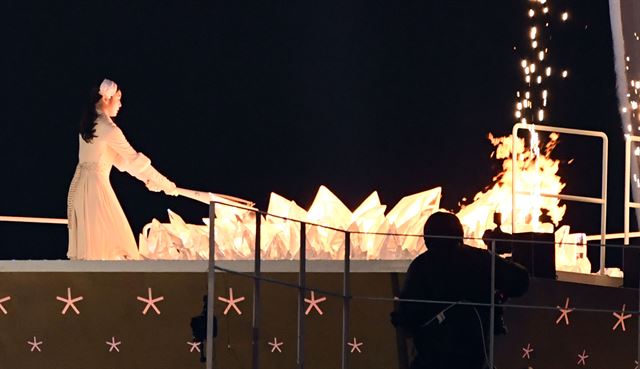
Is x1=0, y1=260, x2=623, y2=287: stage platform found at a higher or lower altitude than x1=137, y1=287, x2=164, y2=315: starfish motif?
higher

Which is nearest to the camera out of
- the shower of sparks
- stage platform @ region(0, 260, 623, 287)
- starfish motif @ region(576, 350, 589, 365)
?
stage platform @ region(0, 260, 623, 287)

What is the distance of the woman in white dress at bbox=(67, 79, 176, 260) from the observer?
788 cm

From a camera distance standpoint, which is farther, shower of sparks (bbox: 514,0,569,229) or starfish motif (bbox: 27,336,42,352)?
shower of sparks (bbox: 514,0,569,229)

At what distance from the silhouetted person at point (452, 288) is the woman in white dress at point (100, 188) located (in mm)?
2367

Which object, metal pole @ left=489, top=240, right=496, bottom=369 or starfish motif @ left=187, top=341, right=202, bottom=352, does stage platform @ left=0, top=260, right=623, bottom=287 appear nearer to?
starfish motif @ left=187, top=341, right=202, bottom=352

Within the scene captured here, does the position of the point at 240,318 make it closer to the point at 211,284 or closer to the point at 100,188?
the point at 211,284

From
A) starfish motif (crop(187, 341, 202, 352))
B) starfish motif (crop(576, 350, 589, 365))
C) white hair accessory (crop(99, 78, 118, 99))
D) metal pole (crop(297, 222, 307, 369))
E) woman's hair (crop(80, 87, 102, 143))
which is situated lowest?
starfish motif (crop(576, 350, 589, 365))

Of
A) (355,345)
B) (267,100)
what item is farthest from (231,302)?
(267,100)

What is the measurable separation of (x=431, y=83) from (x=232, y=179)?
175 centimetres

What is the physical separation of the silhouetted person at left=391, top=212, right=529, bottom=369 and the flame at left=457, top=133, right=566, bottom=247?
0.12 m

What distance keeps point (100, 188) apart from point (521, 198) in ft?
8.43

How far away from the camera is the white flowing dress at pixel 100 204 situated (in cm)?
788

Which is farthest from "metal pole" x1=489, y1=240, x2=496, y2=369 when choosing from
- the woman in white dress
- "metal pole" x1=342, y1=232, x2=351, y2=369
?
the woman in white dress

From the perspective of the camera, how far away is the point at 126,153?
26.1 feet
